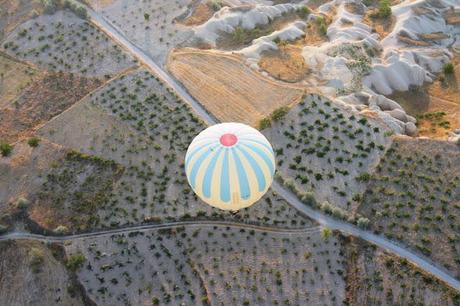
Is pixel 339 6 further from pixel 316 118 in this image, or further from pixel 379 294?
pixel 379 294

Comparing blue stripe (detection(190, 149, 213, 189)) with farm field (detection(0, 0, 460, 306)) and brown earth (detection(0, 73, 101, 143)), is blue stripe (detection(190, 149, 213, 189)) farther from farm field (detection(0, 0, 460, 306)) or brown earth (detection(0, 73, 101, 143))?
brown earth (detection(0, 73, 101, 143))

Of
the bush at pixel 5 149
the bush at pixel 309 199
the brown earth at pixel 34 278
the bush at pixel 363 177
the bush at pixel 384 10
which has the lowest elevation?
the brown earth at pixel 34 278

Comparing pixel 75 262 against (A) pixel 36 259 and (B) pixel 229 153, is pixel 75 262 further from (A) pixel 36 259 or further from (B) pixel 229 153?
(B) pixel 229 153

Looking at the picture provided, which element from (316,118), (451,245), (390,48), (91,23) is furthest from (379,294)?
(91,23)

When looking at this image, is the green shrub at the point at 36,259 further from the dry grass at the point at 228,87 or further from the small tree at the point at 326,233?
the small tree at the point at 326,233

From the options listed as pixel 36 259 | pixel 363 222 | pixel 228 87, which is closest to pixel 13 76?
pixel 228 87

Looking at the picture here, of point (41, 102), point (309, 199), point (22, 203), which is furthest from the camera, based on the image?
point (41, 102)

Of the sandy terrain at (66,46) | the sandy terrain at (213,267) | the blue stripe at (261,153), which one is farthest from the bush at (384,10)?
the blue stripe at (261,153)
